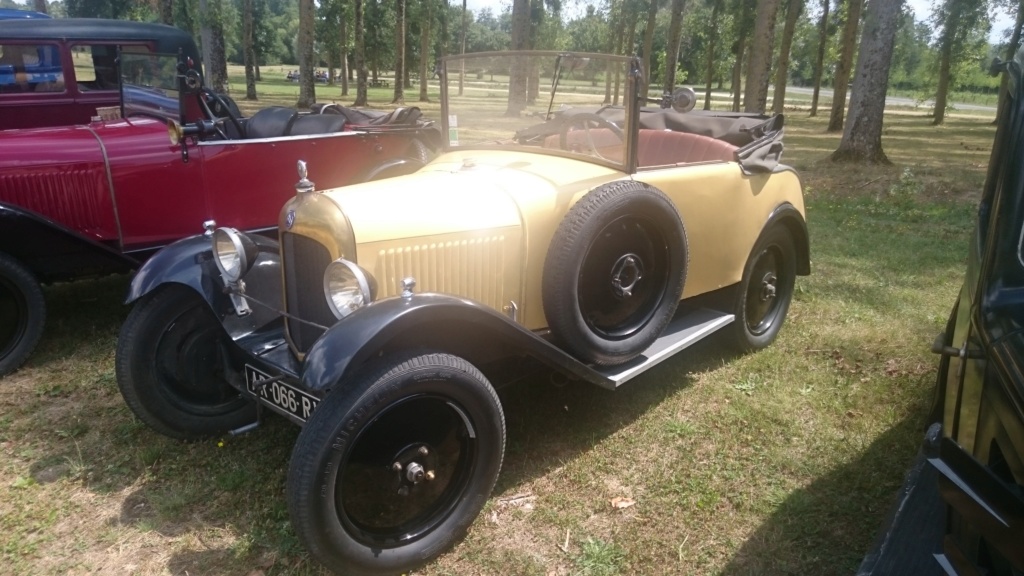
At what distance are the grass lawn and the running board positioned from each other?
39cm

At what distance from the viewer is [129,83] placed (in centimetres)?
544

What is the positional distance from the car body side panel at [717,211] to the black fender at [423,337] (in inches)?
44.5

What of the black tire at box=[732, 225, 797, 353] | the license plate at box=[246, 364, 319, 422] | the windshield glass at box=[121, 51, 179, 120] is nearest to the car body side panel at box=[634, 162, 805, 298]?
the black tire at box=[732, 225, 797, 353]

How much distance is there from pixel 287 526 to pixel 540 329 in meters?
1.39

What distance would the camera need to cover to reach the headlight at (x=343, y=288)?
8.48ft

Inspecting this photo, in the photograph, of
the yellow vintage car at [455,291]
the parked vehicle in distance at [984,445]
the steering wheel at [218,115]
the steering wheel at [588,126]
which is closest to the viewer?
the parked vehicle in distance at [984,445]

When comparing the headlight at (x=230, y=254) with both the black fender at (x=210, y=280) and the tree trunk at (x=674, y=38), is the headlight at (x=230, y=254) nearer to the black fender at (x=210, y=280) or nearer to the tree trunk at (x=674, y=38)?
the black fender at (x=210, y=280)

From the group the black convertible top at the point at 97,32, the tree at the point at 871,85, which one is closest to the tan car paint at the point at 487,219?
the black convertible top at the point at 97,32

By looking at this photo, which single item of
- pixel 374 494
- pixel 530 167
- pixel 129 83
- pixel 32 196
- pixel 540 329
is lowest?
pixel 374 494

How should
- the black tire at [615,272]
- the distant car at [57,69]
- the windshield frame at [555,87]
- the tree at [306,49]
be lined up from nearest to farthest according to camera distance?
1. the black tire at [615,272]
2. the windshield frame at [555,87]
3. the distant car at [57,69]
4. the tree at [306,49]

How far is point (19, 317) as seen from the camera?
414 cm

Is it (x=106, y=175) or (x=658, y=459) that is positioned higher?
(x=106, y=175)

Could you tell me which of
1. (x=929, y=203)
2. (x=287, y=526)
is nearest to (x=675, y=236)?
(x=287, y=526)

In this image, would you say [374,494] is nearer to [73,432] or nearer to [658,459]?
[658,459]
